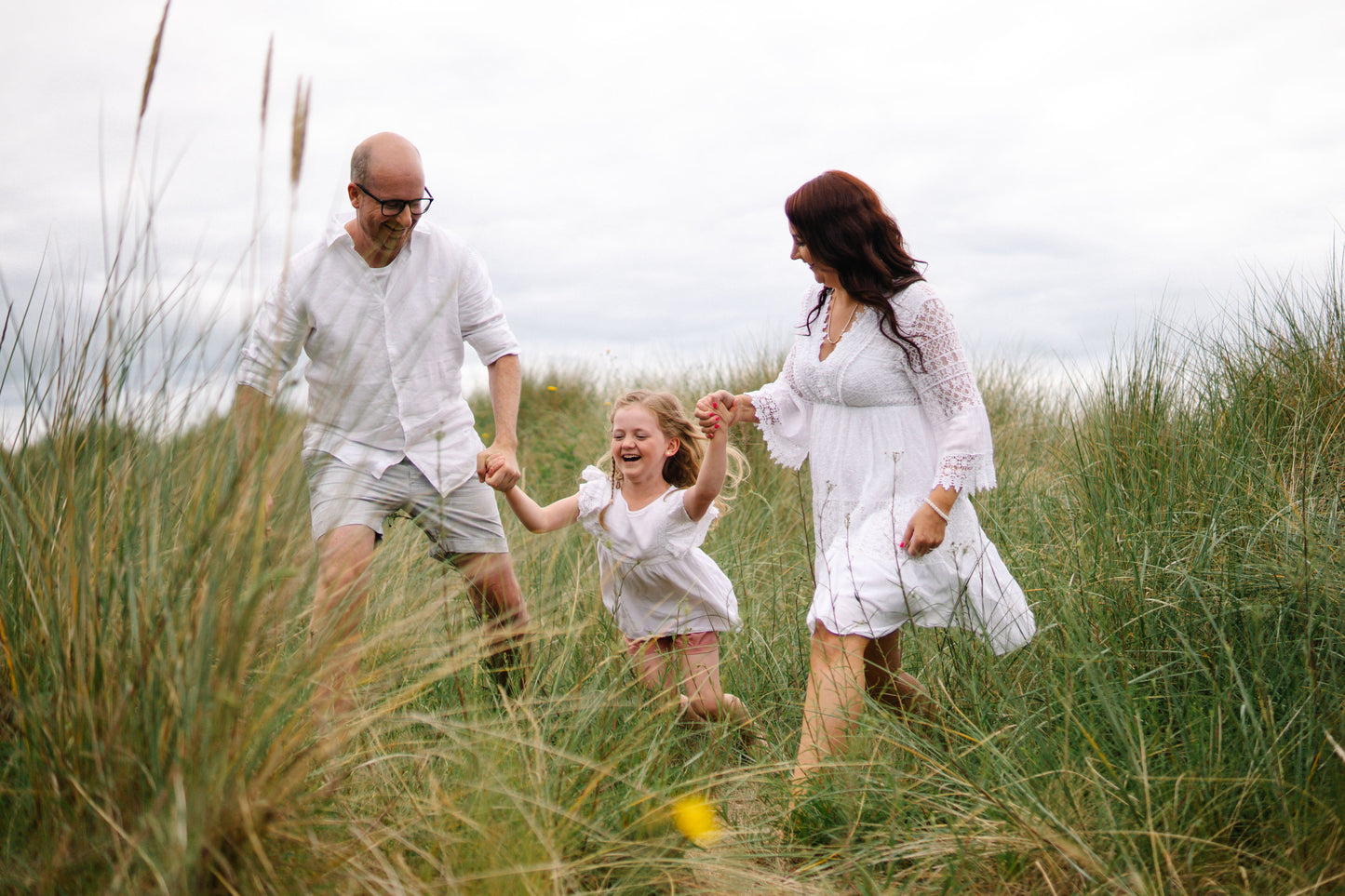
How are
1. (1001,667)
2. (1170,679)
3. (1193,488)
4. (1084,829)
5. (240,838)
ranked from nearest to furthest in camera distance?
(240,838) < (1084,829) < (1170,679) < (1001,667) < (1193,488)

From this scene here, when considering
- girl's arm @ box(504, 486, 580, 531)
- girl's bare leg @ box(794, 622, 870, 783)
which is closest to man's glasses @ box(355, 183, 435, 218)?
girl's arm @ box(504, 486, 580, 531)

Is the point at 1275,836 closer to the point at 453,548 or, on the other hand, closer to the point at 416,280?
the point at 453,548

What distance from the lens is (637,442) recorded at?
12.8 feet

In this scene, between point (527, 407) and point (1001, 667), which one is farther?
point (527, 407)

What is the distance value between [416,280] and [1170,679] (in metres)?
2.82

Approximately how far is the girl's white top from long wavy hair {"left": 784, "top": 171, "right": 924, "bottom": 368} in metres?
1.05

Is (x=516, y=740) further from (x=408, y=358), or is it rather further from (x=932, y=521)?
(x=408, y=358)

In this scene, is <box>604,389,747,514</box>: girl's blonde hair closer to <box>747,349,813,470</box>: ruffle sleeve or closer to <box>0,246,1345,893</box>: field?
<box>747,349,813,470</box>: ruffle sleeve

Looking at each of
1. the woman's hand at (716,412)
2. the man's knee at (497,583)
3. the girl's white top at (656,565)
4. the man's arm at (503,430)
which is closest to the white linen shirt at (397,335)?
the man's arm at (503,430)

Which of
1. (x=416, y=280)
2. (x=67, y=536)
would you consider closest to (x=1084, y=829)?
(x=67, y=536)

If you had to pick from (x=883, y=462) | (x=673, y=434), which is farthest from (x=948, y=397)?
(x=673, y=434)

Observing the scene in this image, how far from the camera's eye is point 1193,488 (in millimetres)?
4059

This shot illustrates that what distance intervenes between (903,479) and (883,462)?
80 mm

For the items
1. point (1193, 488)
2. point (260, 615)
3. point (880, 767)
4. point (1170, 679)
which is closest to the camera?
point (260, 615)
